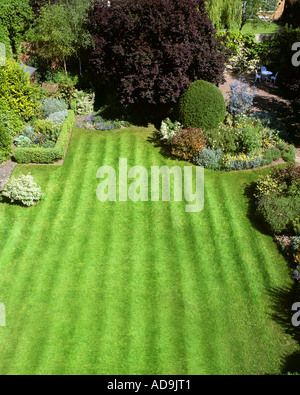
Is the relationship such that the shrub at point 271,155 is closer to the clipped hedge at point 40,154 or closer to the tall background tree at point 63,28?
the clipped hedge at point 40,154

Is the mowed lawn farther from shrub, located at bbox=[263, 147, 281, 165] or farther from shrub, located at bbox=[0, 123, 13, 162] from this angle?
shrub, located at bbox=[0, 123, 13, 162]

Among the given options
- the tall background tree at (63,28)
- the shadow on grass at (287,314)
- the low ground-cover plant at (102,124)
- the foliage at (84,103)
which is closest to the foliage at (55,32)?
the tall background tree at (63,28)

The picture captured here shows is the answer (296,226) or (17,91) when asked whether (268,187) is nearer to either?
(296,226)

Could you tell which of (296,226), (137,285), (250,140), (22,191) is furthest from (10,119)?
(296,226)

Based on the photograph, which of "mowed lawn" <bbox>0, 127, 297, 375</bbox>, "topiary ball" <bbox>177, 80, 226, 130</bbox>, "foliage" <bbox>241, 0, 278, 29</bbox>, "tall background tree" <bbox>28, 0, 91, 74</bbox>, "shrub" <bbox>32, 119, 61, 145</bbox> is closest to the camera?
"mowed lawn" <bbox>0, 127, 297, 375</bbox>

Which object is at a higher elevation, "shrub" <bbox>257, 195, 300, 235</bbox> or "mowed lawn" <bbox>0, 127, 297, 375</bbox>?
"shrub" <bbox>257, 195, 300, 235</bbox>

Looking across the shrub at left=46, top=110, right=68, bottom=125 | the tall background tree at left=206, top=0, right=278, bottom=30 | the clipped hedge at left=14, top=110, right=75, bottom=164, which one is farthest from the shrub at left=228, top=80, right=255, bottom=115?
the clipped hedge at left=14, top=110, right=75, bottom=164
